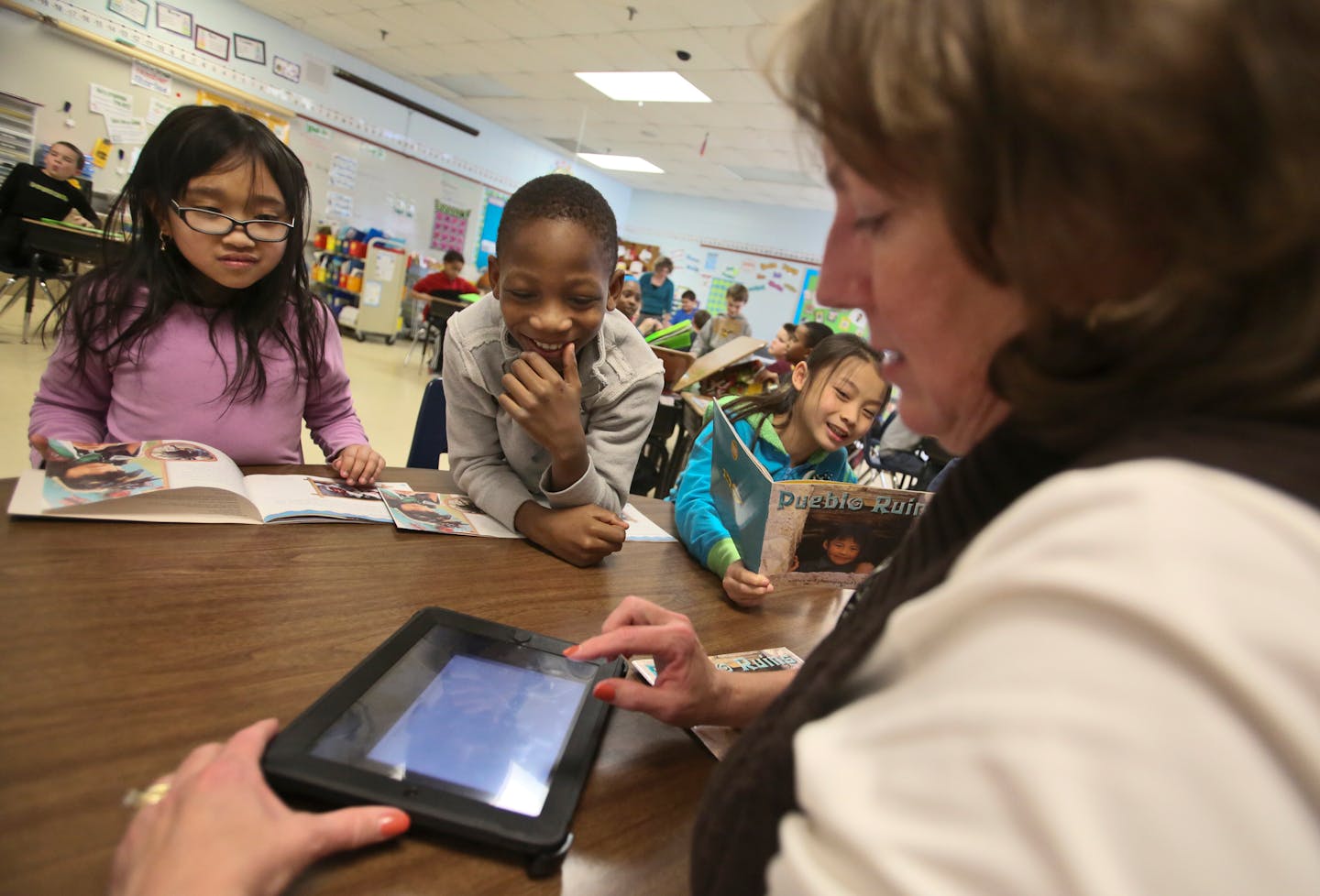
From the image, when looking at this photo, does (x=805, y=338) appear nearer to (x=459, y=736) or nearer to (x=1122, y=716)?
(x=459, y=736)

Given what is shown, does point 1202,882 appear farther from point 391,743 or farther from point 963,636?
point 391,743

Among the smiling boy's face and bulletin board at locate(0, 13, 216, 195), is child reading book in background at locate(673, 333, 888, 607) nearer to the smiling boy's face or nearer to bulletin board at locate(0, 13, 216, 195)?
the smiling boy's face

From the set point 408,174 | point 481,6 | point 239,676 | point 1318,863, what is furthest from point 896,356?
point 408,174

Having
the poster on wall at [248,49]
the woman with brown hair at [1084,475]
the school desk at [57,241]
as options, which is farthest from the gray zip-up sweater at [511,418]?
the poster on wall at [248,49]

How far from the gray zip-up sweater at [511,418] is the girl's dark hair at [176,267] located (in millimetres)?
350

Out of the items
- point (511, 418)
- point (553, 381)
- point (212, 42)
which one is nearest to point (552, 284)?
point (553, 381)

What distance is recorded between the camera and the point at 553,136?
906 centimetres

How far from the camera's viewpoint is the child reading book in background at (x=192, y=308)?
1154mm

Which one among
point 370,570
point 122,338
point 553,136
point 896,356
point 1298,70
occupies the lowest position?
point 370,570

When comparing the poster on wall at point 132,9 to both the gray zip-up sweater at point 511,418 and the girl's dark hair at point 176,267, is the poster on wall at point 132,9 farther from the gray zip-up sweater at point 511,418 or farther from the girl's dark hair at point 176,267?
the gray zip-up sweater at point 511,418

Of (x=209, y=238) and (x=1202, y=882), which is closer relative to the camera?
(x=1202, y=882)

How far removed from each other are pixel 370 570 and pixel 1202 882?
2.60 ft

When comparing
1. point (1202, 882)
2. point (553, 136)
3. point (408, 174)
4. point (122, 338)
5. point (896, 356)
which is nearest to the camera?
point (1202, 882)

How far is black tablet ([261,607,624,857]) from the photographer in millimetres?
445
